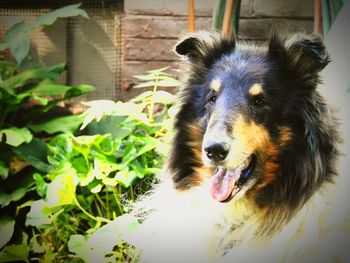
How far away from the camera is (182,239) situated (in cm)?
181

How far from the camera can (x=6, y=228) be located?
2475mm

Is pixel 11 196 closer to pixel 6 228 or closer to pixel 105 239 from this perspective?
pixel 6 228

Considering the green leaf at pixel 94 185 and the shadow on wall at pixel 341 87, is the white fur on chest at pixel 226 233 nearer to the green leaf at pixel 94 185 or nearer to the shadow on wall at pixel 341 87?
the shadow on wall at pixel 341 87

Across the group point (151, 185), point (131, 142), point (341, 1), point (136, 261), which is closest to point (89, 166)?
point (131, 142)

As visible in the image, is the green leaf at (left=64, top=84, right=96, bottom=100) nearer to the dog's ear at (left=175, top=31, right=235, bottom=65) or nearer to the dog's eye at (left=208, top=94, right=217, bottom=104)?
the dog's ear at (left=175, top=31, right=235, bottom=65)

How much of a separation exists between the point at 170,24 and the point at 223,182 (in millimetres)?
999

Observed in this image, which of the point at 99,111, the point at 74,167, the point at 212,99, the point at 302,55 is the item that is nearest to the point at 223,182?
the point at 212,99

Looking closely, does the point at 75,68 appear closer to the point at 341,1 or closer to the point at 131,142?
the point at 131,142

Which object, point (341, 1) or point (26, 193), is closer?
point (341, 1)

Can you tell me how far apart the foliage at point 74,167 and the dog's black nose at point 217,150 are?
1.37ft

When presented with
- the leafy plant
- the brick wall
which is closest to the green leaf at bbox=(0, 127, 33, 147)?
the leafy plant

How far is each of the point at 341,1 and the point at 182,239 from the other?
3.15 feet

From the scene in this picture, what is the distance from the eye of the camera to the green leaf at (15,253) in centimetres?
230

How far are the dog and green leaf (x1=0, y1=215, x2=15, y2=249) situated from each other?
3.38ft
